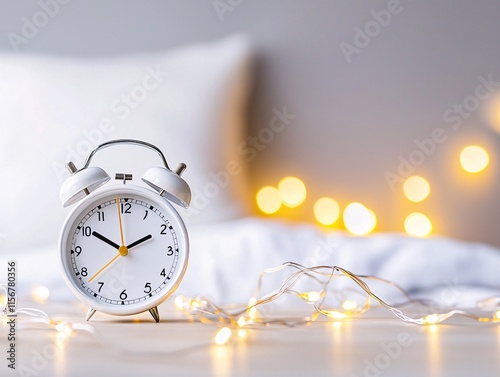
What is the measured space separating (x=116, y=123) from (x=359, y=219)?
75 centimetres

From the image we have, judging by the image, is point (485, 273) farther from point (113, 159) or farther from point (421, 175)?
point (113, 159)

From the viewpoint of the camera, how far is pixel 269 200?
1888 millimetres

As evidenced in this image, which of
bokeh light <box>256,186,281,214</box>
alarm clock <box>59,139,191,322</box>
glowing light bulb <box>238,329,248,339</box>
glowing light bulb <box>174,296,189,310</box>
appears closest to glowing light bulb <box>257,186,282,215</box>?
bokeh light <box>256,186,281,214</box>

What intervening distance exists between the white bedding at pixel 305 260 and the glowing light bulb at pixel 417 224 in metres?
0.39

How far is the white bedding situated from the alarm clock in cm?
32

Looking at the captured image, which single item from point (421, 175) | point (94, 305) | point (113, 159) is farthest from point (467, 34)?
point (94, 305)

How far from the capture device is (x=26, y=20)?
1.90 meters

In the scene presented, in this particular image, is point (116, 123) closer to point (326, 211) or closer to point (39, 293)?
point (39, 293)

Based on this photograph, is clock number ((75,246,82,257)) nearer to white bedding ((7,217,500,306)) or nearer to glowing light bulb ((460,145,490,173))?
white bedding ((7,217,500,306))

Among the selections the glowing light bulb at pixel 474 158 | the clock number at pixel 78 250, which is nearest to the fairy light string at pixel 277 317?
the clock number at pixel 78 250

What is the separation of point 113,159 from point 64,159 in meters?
0.13

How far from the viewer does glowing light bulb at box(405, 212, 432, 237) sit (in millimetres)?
1860

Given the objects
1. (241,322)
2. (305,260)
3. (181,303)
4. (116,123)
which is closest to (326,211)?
(305,260)

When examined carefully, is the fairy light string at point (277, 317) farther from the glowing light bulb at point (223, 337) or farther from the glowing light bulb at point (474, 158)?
the glowing light bulb at point (474, 158)
